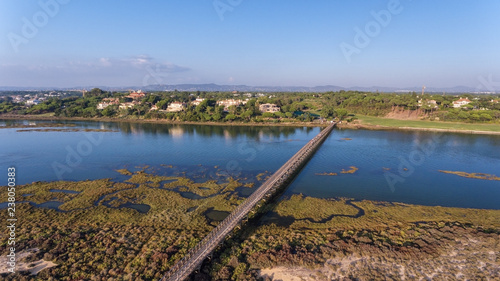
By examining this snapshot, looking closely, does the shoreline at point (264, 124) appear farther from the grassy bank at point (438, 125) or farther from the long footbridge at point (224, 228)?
the long footbridge at point (224, 228)

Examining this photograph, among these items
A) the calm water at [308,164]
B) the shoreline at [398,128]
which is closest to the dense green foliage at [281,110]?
the shoreline at [398,128]

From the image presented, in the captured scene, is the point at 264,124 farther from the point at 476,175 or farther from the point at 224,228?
the point at 224,228

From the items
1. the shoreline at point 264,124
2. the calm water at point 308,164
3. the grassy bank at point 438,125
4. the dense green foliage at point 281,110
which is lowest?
the calm water at point 308,164

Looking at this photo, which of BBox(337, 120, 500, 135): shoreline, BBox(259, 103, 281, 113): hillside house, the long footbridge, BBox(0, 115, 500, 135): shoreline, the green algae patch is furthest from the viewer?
BBox(259, 103, 281, 113): hillside house

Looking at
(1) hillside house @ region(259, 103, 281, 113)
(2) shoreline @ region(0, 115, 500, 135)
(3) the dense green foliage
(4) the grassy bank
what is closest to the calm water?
(2) shoreline @ region(0, 115, 500, 135)

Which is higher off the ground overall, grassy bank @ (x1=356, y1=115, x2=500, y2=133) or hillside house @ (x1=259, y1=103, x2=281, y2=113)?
hillside house @ (x1=259, y1=103, x2=281, y2=113)

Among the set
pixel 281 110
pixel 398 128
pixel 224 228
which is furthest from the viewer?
pixel 281 110

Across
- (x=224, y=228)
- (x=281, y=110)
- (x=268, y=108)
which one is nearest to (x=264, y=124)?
(x=268, y=108)

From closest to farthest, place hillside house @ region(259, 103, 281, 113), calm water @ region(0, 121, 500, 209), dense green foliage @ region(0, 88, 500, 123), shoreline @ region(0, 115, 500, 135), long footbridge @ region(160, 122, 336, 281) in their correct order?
long footbridge @ region(160, 122, 336, 281)
calm water @ region(0, 121, 500, 209)
shoreline @ region(0, 115, 500, 135)
dense green foliage @ region(0, 88, 500, 123)
hillside house @ region(259, 103, 281, 113)

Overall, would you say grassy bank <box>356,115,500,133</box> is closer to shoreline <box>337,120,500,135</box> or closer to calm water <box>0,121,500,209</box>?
shoreline <box>337,120,500,135</box>
